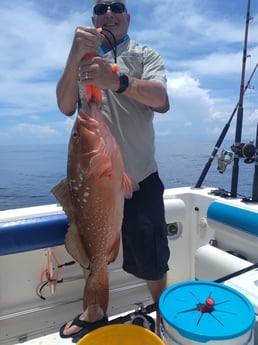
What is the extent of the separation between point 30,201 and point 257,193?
695 centimetres

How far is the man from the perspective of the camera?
199cm

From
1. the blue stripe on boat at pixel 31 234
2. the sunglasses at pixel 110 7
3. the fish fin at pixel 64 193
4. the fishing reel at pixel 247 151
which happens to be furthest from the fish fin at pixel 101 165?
the fishing reel at pixel 247 151

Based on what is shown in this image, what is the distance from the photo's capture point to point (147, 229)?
2301 mm

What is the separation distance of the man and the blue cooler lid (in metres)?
0.64

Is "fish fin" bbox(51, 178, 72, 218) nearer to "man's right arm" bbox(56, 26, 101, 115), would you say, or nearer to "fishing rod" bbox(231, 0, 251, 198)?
"man's right arm" bbox(56, 26, 101, 115)

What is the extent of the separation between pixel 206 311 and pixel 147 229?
0.90 metres

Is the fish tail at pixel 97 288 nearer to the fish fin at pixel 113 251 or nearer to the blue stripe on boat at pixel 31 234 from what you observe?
the fish fin at pixel 113 251

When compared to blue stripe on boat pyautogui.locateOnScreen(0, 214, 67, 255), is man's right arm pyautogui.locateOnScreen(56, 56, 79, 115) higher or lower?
higher

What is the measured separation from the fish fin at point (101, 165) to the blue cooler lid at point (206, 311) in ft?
2.24

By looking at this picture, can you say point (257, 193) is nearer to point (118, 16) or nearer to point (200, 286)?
point (200, 286)

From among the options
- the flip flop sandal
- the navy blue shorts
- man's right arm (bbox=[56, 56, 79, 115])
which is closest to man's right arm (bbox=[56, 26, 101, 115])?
man's right arm (bbox=[56, 56, 79, 115])

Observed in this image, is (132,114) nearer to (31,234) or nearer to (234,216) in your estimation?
(31,234)

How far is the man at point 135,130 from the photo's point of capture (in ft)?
6.53

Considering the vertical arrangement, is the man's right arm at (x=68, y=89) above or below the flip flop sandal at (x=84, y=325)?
above
